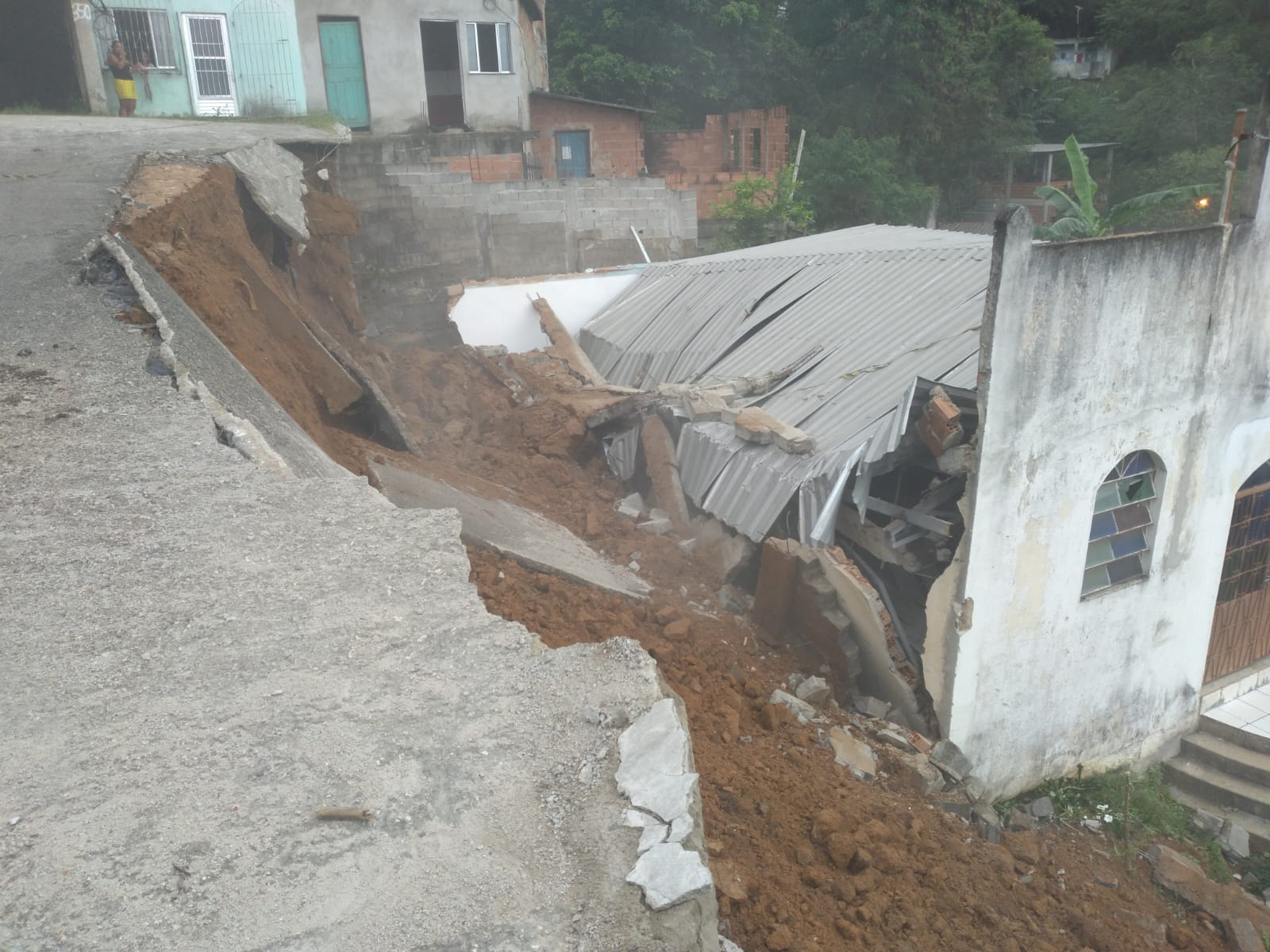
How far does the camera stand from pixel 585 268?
15.8 metres

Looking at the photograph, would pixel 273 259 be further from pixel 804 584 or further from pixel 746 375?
pixel 804 584

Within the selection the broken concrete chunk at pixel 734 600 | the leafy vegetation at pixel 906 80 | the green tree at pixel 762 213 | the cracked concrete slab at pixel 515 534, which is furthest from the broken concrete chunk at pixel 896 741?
the leafy vegetation at pixel 906 80

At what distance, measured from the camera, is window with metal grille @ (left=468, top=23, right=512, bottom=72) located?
20.4 m

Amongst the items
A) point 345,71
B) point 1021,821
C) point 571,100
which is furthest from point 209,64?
point 1021,821

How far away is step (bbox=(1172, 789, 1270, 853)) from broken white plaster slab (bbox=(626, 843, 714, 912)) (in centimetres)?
876

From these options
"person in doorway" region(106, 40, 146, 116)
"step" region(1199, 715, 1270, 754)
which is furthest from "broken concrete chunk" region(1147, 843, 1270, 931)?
"person in doorway" region(106, 40, 146, 116)

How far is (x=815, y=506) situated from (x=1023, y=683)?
242 centimetres

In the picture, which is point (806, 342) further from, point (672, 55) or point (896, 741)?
point (672, 55)

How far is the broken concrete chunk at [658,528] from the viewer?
9305mm

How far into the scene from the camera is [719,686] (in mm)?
6359

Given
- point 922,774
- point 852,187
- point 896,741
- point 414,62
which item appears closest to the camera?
point 922,774

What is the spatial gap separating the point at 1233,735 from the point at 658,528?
634cm

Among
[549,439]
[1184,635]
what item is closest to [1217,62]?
[1184,635]

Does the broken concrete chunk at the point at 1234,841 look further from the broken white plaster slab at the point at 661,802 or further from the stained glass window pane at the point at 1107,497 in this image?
the broken white plaster slab at the point at 661,802
